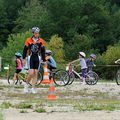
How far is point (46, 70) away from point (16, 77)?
1767mm

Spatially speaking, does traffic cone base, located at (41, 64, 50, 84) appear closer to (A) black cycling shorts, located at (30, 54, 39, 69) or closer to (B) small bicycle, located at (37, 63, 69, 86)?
(B) small bicycle, located at (37, 63, 69, 86)

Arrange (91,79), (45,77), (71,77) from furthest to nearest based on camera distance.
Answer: (91,79) → (71,77) → (45,77)

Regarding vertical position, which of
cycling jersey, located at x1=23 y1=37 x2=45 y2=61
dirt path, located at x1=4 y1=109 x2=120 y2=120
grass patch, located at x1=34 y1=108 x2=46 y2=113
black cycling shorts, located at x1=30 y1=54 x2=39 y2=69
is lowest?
dirt path, located at x1=4 y1=109 x2=120 y2=120

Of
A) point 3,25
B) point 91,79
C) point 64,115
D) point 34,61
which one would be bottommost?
point 64,115

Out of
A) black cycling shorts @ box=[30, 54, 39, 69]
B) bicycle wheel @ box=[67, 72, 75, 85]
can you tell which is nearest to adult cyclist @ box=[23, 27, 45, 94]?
black cycling shorts @ box=[30, 54, 39, 69]

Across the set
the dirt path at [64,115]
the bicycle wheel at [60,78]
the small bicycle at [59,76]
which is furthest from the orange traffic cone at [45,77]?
the dirt path at [64,115]

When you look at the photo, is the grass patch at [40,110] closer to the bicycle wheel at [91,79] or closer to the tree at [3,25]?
the bicycle wheel at [91,79]

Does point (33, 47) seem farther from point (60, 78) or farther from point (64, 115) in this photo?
point (64, 115)

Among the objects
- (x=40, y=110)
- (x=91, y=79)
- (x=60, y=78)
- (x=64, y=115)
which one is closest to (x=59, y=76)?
(x=60, y=78)

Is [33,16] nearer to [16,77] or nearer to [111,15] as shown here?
[111,15]

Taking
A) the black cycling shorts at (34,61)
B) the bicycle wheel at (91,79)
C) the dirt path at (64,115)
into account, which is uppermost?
the black cycling shorts at (34,61)

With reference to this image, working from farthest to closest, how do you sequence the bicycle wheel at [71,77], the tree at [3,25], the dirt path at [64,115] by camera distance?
1. the tree at [3,25]
2. the bicycle wheel at [71,77]
3. the dirt path at [64,115]

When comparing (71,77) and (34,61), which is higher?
(34,61)

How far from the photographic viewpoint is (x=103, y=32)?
103m
